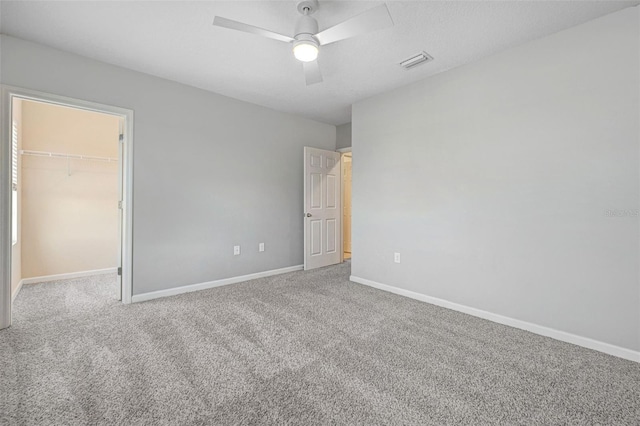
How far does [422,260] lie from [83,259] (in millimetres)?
4736

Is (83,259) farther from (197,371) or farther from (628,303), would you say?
(628,303)

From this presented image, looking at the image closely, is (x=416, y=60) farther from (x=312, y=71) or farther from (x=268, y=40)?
(x=268, y=40)

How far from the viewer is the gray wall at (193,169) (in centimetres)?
285

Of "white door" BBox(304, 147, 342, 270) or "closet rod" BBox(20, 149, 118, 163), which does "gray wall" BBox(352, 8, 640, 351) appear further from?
"closet rod" BBox(20, 149, 118, 163)

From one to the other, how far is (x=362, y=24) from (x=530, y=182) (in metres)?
1.93

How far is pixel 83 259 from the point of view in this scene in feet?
14.0

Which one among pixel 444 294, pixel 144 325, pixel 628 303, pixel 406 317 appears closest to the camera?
pixel 628 303

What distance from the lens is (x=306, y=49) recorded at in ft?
6.74

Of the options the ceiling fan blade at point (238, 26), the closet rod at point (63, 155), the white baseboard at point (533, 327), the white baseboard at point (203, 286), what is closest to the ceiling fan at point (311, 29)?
the ceiling fan blade at point (238, 26)

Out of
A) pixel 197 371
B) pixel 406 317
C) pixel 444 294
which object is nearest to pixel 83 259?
pixel 197 371

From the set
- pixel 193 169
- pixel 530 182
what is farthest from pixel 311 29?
pixel 193 169

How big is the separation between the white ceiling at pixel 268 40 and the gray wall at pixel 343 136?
5.56ft

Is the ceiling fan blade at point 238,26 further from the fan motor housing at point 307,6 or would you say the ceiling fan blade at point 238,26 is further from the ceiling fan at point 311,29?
the fan motor housing at point 307,6

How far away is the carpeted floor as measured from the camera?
1515 millimetres
